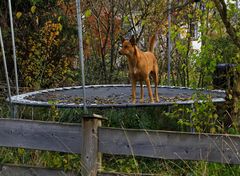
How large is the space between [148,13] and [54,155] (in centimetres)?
415

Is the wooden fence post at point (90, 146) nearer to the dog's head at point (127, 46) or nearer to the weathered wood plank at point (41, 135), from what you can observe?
the weathered wood plank at point (41, 135)

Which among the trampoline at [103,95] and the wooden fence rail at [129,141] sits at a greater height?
the trampoline at [103,95]

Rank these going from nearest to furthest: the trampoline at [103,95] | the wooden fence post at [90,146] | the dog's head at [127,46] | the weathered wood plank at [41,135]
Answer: the wooden fence post at [90,146] < the weathered wood plank at [41,135] < the dog's head at [127,46] < the trampoline at [103,95]

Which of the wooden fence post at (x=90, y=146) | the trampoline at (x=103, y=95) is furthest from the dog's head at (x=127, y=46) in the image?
the wooden fence post at (x=90, y=146)

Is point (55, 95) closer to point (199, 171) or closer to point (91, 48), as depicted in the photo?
point (91, 48)

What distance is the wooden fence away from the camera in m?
2.95

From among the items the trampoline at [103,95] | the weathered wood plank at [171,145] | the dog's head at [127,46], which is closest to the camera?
the weathered wood plank at [171,145]

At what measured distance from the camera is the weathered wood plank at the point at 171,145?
2.92 meters

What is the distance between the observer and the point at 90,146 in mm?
3207

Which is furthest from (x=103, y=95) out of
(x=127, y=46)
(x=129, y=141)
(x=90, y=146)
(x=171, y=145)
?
(x=171, y=145)

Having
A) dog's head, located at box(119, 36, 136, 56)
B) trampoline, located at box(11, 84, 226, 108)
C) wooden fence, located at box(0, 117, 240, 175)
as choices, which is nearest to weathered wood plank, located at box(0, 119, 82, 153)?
wooden fence, located at box(0, 117, 240, 175)

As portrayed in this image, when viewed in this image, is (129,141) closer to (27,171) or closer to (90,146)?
(90,146)

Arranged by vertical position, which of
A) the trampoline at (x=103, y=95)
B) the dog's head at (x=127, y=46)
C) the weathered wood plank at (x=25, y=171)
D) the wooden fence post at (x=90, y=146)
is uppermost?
the dog's head at (x=127, y=46)

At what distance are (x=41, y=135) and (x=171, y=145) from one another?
1.02 meters
